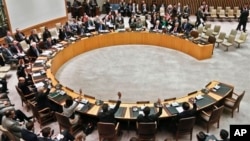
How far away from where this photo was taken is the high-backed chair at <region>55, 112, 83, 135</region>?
7969 mm

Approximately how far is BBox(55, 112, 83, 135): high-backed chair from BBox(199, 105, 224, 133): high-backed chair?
379cm

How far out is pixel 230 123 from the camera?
8945 mm

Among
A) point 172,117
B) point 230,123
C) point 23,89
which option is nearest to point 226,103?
point 230,123

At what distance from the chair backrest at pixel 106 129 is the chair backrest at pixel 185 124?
1.88 metres

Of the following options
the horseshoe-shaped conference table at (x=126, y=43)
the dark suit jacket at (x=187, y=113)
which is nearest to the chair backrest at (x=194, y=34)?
the horseshoe-shaped conference table at (x=126, y=43)

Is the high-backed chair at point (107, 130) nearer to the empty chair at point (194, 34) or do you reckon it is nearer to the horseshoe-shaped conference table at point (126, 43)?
the horseshoe-shaped conference table at point (126, 43)

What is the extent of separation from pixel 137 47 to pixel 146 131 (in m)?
8.33

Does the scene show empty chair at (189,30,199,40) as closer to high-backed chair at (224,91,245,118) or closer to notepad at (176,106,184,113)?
high-backed chair at (224,91,245,118)

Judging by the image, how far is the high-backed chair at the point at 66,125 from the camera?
7.97m

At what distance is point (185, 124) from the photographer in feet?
25.7

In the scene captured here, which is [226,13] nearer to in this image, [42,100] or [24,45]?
[24,45]

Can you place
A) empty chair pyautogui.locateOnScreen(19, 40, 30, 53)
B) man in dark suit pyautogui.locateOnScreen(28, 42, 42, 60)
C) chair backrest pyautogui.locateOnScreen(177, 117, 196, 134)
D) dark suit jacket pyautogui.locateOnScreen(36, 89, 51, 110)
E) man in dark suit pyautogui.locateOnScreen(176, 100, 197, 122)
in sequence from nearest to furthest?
1. chair backrest pyautogui.locateOnScreen(177, 117, 196, 134)
2. man in dark suit pyautogui.locateOnScreen(176, 100, 197, 122)
3. dark suit jacket pyautogui.locateOnScreen(36, 89, 51, 110)
4. man in dark suit pyautogui.locateOnScreen(28, 42, 42, 60)
5. empty chair pyautogui.locateOnScreen(19, 40, 30, 53)

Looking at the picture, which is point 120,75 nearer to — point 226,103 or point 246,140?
point 226,103

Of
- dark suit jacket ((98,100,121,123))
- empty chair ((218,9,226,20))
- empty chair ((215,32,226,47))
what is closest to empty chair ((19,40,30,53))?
dark suit jacket ((98,100,121,123))
